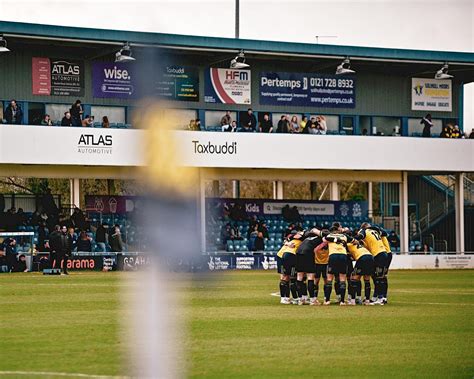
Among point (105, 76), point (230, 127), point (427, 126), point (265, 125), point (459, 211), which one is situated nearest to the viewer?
Answer: point (230, 127)

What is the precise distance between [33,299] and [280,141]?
23345mm

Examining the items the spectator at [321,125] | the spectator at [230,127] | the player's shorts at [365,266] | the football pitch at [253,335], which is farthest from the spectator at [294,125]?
the player's shorts at [365,266]

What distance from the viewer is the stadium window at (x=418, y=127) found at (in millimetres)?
52106

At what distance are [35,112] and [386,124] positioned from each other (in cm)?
1771

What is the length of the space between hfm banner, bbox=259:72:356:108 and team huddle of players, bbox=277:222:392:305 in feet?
83.5

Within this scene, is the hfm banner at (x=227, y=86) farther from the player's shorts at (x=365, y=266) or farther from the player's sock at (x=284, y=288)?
the player's shorts at (x=365, y=266)

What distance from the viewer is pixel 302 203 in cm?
5141

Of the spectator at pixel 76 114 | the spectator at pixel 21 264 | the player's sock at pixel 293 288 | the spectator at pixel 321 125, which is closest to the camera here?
the player's sock at pixel 293 288

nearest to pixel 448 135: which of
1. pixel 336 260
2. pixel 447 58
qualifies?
pixel 447 58

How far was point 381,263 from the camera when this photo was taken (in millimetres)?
23953

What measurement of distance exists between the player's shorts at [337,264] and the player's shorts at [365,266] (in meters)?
0.67

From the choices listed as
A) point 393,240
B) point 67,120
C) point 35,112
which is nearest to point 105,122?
point 67,120

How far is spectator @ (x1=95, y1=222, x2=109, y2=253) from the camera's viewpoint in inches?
1612

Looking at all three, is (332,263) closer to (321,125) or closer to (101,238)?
(101,238)
